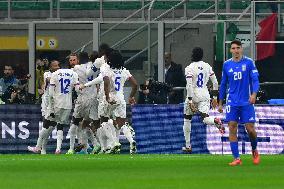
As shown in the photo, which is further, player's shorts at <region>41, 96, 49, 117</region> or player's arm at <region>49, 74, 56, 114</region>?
player's shorts at <region>41, 96, 49, 117</region>

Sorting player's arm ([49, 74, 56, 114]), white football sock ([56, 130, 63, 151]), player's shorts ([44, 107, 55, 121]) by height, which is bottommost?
white football sock ([56, 130, 63, 151])

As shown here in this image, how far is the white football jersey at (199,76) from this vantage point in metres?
29.2

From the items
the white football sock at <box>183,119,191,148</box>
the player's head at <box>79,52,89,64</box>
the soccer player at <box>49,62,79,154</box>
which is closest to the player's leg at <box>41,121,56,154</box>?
the soccer player at <box>49,62,79,154</box>

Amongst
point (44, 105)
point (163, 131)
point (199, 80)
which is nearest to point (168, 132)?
point (163, 131)

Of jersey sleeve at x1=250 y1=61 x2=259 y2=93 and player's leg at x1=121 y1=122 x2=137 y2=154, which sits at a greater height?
Result: jersey sleeve at x1=250 y1=61 x2=259 y2=93

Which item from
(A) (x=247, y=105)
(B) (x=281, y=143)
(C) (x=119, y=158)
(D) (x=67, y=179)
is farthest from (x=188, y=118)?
(D) (x=67, y=179)

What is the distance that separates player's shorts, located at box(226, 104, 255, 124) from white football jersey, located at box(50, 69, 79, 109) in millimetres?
7309

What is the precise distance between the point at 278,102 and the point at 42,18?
1326 cm

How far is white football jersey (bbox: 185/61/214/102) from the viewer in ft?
95.8

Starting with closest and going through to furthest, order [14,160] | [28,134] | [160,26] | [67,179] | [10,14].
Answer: [67,179] < [14,160] < [28,134] < [160,26] < [10,14]

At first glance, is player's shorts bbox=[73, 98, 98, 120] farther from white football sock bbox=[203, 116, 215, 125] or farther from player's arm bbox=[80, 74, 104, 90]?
white football sock bbox=[203, 116, 215, 125]

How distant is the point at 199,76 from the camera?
29.3m

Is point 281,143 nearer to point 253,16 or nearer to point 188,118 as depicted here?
point 188,118

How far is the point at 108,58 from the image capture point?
28484mm
